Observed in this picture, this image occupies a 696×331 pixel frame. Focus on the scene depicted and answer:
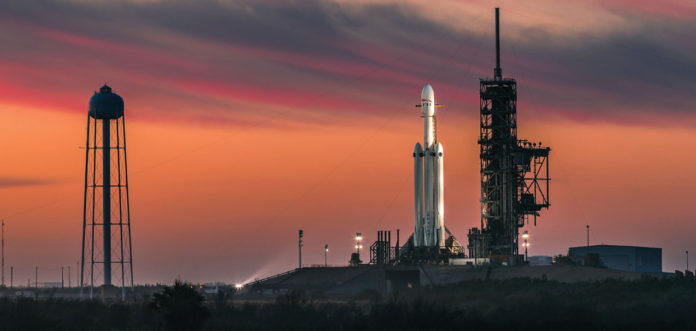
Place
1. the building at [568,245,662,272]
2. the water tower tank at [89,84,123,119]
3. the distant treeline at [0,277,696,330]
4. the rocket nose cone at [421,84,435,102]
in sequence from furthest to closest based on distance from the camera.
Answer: the building at [568,245,662,272], the rocket nose cone at [421,84,435,102], the water tower tank at [89,84,123,119], the distant treeline at [0,277,696,330]

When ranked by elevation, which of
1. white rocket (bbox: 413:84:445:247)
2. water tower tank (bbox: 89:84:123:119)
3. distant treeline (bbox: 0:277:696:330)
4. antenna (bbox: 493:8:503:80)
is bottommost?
distant treeline (bbox: 0:277:696:330)

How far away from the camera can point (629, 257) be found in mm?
143500

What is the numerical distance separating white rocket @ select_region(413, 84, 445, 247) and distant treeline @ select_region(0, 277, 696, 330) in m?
22.9

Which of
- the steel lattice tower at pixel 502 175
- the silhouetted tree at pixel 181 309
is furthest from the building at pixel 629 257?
the silhouetted tree at pixel 181 309

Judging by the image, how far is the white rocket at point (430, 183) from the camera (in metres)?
129

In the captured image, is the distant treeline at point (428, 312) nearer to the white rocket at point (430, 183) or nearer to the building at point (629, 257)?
the white rocket at point (430, 183)

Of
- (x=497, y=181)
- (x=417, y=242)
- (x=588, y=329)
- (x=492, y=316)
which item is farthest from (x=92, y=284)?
(x=588, y=329)

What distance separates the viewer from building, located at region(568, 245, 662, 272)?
143 metres

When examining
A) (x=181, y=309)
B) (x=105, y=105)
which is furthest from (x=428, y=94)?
(x=181, y=309)

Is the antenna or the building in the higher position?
the antenna

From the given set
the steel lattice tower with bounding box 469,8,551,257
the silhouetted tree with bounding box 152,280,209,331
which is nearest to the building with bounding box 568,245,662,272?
the steel lattice tower with bounding box 469,8,551,257

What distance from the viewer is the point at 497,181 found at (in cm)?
12838

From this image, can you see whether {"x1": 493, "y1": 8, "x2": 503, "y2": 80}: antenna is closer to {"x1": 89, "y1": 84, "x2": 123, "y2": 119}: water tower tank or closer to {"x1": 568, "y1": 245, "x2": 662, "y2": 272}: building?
{"x1": 568, "y1": 245, "x2": 662, "y2": 272}: building

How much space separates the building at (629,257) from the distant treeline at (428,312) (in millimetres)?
39695
